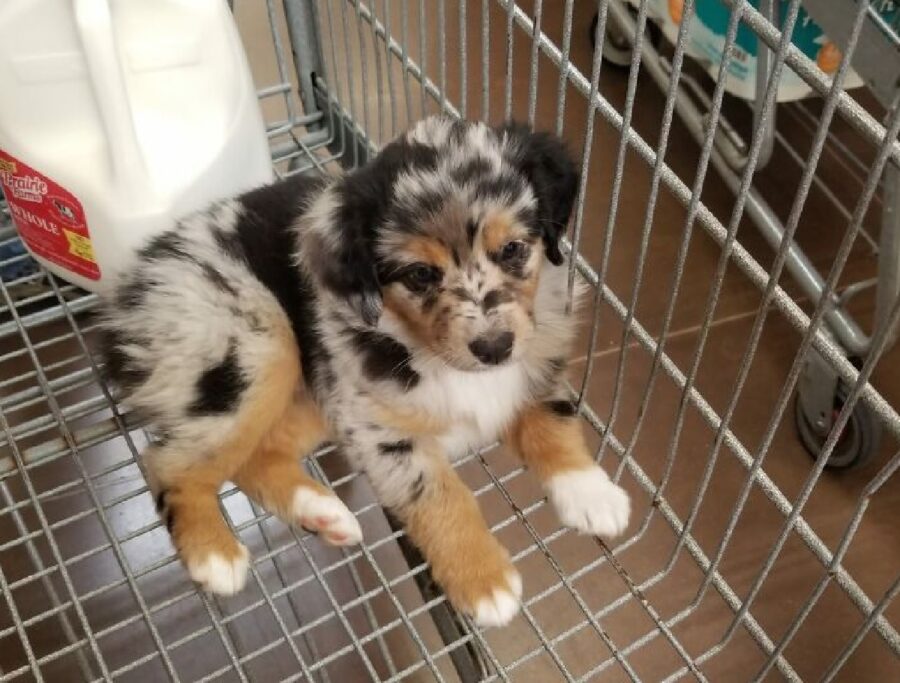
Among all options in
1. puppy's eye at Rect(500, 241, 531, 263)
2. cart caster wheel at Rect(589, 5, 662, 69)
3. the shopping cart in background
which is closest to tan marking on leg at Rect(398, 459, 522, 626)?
puppy's eye at Rect(500, 241, 531, 263)

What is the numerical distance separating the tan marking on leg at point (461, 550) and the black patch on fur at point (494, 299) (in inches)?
11.3

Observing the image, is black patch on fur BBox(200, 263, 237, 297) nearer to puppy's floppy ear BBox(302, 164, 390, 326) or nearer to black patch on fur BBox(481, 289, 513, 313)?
puppy's floppy ear BBox(302, 164, 390, 326)

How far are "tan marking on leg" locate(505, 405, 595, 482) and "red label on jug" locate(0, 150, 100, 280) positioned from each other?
74cm

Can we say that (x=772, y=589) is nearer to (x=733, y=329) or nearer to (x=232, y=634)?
(x=733, y=329)

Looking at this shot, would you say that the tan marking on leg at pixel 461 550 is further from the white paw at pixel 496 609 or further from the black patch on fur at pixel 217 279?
the black patch on fur at pixel 217 279

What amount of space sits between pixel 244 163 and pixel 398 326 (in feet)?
1.60

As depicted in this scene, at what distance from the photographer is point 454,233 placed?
1277 millimetres

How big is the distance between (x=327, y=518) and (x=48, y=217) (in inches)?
27.4

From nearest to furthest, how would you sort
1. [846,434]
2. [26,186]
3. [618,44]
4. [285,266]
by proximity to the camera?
[285,266], [26,186], [846,434], [618,44]

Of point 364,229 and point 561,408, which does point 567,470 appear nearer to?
point 561,408

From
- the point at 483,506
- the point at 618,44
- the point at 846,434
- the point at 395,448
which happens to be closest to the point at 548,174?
the point at 395,448

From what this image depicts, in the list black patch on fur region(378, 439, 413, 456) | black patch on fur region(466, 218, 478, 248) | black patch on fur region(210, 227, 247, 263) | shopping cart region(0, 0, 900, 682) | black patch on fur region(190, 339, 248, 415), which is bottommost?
shopping cart region(0, 0, 900, 682)

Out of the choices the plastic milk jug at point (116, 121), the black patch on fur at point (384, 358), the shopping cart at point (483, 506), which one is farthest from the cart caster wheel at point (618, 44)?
the black patch on fur at point (384, 358)

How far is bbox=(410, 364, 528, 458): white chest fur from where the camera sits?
56.1 inches
